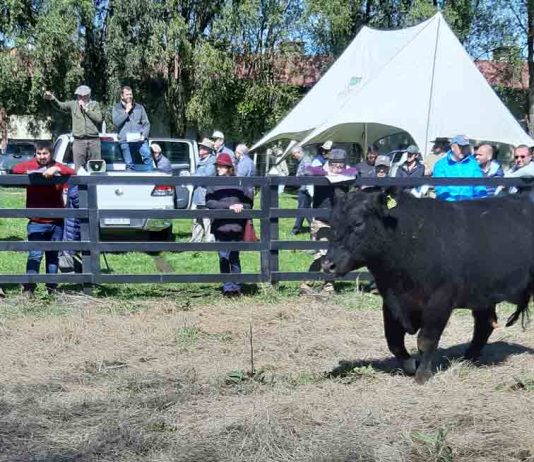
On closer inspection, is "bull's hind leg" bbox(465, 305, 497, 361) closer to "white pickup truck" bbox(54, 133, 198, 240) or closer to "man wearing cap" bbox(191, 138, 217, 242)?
"man wearing cap" bbox(191, 138, 217, 242)

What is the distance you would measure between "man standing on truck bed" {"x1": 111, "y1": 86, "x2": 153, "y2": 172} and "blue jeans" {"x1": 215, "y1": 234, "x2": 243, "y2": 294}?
4483 millimetres

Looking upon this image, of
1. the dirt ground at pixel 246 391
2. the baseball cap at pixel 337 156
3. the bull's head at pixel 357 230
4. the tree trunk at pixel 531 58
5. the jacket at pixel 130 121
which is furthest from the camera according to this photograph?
the tree trunk at pixel 531 58

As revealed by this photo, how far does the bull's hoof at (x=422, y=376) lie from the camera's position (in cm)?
603

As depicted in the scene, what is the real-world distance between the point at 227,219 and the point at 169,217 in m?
0.70

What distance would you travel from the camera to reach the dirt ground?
4609 mm

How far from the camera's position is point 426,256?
603cm

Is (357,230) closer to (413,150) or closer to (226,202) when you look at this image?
(226,202)

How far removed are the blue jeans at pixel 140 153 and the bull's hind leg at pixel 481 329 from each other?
815 centimetres

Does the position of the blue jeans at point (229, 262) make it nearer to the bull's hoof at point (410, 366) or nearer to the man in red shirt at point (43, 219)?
the man in red shirt at point (43, 219)

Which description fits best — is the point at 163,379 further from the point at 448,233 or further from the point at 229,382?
the point at 448,233

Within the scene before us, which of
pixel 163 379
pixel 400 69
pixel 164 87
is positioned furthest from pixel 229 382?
pixel 164 87

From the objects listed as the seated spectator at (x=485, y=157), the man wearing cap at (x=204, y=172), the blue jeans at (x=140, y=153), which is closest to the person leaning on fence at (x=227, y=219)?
the man wearing cap at (x=204, y=172)

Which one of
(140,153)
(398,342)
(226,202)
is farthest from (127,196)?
(398,342)

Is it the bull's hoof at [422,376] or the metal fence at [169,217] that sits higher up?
the metal fence at [169,217]
